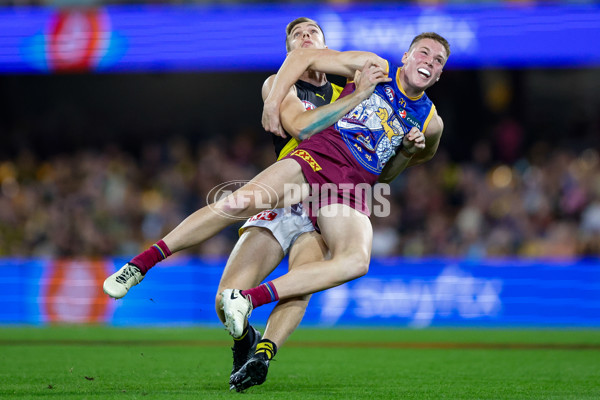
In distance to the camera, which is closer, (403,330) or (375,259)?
(403,330)

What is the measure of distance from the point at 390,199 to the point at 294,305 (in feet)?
24.3

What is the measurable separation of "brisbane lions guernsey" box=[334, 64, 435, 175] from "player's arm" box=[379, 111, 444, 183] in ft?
0.28

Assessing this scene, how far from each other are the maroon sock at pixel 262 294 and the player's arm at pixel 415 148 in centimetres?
138

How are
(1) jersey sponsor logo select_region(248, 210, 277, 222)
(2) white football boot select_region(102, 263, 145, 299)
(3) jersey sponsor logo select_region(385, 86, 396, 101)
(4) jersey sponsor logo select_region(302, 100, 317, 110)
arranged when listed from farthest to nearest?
(4) jersey sponsor logo select_region(302, 100, 317, 110) < (1) jersey sponsor logo select_region(248, 210, 277, 222) < (3) jersey sponsor logo select_region(385, 86, 396, 101) < (2) white football boot select_region(102, 263, 145, 299)

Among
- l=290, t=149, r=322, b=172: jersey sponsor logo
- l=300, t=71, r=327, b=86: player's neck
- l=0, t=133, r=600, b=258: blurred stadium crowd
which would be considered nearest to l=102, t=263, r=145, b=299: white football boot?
l=290, t=149, r=322, b=172: jersey sponsor logo

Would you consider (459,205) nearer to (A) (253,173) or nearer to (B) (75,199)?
(A) (253,173)

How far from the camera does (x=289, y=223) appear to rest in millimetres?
5805

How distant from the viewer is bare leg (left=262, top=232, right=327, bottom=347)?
5.55m

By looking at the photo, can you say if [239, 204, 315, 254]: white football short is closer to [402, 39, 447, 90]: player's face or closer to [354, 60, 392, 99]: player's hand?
[354, 60, 392, 99]: player's hand

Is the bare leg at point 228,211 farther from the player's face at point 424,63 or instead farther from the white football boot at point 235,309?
the player's face at point 424,63

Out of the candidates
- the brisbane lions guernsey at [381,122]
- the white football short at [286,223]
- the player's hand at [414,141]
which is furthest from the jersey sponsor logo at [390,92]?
the white football short at [286,223]

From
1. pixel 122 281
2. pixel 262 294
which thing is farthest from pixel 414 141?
pixel 122 281

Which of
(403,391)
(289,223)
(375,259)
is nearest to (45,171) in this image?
(375,259)

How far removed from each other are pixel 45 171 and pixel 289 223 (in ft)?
29.7
